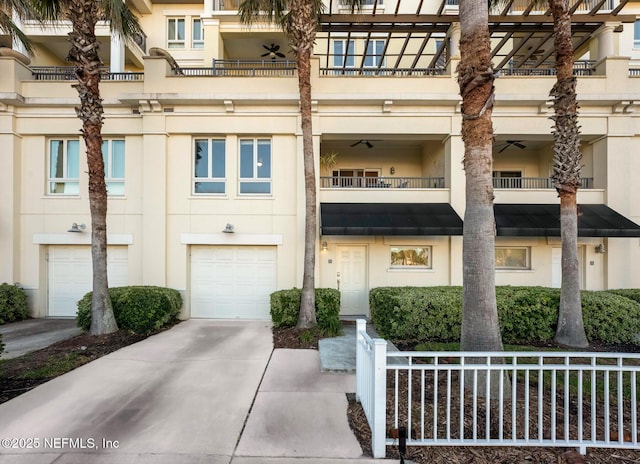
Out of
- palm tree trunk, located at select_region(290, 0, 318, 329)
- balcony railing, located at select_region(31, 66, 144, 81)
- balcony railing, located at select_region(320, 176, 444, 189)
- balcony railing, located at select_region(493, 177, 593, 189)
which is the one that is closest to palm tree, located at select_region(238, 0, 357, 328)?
palm tree trunk, located at select_region(290, 0, 318, 329)

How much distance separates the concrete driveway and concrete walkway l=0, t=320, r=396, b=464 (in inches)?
0.6

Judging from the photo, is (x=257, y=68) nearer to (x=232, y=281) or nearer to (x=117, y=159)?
(x=117, y=159)

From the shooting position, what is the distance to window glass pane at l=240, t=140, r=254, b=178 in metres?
10.0

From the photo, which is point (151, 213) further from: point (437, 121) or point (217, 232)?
point (437, 121)

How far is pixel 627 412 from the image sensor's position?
4172 mm

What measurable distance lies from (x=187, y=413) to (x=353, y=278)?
6.62 metres

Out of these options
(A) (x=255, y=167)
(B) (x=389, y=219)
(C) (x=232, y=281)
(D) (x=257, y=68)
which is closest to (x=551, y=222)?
(B) (x=389, y=219)

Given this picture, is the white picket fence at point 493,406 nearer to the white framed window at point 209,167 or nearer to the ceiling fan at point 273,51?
the white framed window at point 209,167

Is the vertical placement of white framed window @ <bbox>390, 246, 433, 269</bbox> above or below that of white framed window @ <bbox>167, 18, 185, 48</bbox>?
below

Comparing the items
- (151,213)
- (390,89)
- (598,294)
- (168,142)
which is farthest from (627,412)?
(168,142)

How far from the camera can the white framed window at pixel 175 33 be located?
1426 centimetres

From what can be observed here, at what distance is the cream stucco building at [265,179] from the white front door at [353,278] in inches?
1.8

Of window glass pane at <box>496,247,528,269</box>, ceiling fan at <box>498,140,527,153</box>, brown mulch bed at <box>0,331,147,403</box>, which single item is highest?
ceiling fan at <box>498,140,527,153</box>

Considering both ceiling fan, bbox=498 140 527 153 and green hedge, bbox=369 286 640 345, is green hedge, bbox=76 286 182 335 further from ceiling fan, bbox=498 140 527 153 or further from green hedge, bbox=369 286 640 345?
ceiling fan, bbox=498 140 527 153
